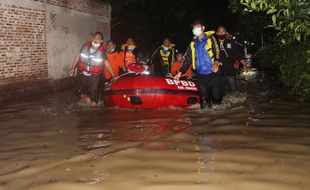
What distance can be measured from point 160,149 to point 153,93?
3.36m

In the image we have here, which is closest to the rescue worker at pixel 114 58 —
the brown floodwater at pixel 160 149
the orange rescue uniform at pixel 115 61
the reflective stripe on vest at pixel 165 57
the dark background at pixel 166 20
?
the orange rescue uniform at pixel 115 61

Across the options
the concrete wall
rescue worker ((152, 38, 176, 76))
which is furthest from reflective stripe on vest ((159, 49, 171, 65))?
the concrete wall

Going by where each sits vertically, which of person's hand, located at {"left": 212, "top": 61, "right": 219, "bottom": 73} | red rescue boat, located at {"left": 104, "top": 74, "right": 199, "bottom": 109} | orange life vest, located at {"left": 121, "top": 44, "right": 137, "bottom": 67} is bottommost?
red rescue boat, located at {"left": 104, "top": 74, "right": 199, "bottom": 109}

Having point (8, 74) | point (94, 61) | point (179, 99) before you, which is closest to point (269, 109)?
point (179, 99)

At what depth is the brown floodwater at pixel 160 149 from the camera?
382 cm

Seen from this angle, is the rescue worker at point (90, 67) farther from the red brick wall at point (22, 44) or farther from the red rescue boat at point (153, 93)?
the red brick wall at point (22, 44)

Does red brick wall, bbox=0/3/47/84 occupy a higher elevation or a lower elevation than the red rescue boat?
higher

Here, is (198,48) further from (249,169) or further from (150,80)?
(249,169)

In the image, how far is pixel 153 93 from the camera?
821 cm

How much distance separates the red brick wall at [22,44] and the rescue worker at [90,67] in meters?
2.26

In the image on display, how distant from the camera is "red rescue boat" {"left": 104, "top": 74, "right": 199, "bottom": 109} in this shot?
8227 millimetres

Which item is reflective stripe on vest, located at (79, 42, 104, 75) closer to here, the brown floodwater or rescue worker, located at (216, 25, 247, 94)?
the brown floodwater

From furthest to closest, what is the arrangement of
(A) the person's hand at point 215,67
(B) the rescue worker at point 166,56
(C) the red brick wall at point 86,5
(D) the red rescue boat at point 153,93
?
(C) the red brick wall at point 86,5 < (B) the rescue worker at point 166,56 < (D) the red rescue boat at point 153,93 < (A) the person's hand at point 215,67

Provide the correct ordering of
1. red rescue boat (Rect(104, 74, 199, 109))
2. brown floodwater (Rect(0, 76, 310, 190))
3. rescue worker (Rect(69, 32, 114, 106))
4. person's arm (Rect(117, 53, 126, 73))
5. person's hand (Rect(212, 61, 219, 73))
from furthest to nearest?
person's arm (Rect(117, 53, 126, 73))
rescue worker (Rect(69, 32, 114, 106))
red rescue boat (Rect(104, 74, 199, 109))
person's hand (Rect(212, 61, 219, 73))
brown floodwater (Rect(0, 76, 310, 190))
